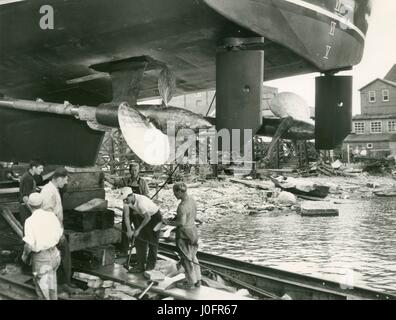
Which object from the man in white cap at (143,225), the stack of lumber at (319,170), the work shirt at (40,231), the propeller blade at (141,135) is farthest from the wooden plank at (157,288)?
the stack of lumber at (319,170)

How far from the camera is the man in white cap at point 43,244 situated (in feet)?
14.1

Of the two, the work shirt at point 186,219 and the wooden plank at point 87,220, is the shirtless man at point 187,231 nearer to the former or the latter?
the work shirt at point 186,219

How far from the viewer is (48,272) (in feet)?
14.4

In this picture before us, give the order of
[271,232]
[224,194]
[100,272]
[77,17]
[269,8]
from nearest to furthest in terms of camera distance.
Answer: [269,8] → [77,17] → [100,272] → [271,232] → [224,194]

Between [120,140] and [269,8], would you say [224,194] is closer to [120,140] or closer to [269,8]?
[120,140]

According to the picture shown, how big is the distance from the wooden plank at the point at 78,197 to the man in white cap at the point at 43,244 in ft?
6.69

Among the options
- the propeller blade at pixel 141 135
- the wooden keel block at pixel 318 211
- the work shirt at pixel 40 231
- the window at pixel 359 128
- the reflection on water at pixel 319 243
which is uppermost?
the window at pixel 359 128

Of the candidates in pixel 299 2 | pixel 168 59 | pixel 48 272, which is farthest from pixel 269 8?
pixel 48 272

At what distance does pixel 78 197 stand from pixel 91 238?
91 cm

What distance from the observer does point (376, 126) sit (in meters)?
39.9

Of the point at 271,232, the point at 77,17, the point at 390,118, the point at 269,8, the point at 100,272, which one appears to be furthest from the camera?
the point at 390,118

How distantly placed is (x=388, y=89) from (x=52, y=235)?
33.8 meters

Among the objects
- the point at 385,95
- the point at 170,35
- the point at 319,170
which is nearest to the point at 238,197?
the point at 319,170

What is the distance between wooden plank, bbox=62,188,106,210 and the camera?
21.5ft
